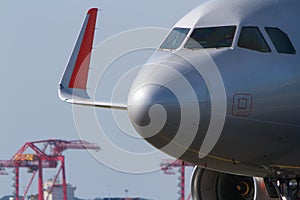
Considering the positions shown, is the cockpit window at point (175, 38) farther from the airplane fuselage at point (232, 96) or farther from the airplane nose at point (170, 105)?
the airplane nose at point (170, 105)

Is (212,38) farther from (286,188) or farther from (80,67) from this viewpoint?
(80,67)

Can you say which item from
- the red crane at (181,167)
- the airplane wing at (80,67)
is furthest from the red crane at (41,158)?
the airplane wing at (80,67)

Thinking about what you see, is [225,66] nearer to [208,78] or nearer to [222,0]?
[208,78]

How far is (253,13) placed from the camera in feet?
78.1

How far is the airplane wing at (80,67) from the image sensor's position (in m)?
33.4

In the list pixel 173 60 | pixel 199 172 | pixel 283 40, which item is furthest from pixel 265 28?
pixel 199 172

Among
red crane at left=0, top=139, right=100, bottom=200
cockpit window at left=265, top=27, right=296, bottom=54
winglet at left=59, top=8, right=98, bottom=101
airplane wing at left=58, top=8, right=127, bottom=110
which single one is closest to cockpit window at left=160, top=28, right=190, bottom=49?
cockpit window at left=265, top=27, right=296, bottom=54

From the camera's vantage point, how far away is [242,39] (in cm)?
2348

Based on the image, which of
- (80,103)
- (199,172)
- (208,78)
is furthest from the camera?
(80,103)

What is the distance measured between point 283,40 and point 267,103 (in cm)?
138

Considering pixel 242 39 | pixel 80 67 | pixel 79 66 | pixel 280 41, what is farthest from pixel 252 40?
pixel 80 67

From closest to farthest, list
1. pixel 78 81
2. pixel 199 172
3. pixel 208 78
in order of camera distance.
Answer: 1. pixel 208 78
2. pixel 199 172
3. pixel 78 81

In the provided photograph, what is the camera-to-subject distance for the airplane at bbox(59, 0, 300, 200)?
73.0 feet

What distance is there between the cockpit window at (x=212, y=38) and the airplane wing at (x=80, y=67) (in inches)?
362
